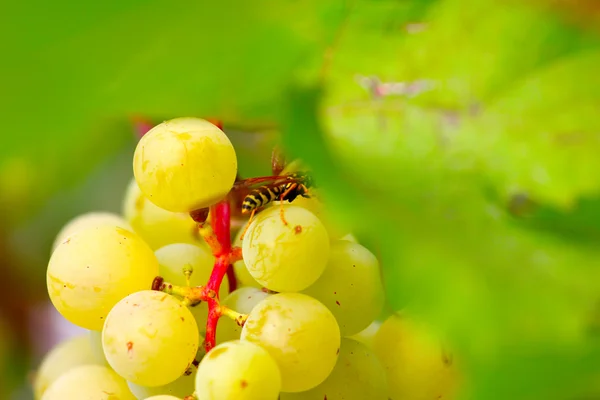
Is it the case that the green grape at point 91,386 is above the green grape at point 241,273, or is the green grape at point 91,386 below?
below

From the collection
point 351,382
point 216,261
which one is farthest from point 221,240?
point 351,382

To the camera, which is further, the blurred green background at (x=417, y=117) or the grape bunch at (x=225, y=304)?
the grape bunch at (x=225, y=304)

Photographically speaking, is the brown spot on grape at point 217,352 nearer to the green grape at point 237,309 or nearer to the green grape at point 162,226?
the green grape at point 237,309

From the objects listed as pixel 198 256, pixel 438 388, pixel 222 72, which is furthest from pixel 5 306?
pixel 222 72

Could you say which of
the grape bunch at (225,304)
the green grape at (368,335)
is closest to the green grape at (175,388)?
the grape bunch at (225,304)

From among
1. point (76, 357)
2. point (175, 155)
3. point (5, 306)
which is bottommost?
point (5, 306)

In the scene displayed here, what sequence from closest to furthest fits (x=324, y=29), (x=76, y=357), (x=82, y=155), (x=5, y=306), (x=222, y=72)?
(x=222, y=72) < (x=324, y=29) < (x=76, y=357) < (x=82, y=155) < (x=5, y=306)

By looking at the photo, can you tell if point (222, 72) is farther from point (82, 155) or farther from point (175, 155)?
point (82, 155)

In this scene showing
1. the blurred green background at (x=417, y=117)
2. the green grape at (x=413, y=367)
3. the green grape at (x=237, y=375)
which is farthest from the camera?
the green grape at (x=413, y=367)
